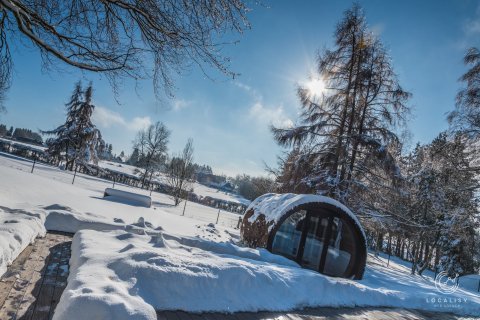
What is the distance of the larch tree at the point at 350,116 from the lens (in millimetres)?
11812

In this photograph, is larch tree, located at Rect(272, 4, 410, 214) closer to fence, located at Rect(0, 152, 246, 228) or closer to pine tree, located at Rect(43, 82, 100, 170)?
fence, located at Rect(0, 152, 246, 228)

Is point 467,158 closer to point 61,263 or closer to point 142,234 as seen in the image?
point 142,234

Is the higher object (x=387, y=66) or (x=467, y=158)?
(x=387, y=66)

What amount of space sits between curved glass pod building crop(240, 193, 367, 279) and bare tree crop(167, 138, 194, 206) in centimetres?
1884

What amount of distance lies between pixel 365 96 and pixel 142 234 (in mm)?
11131

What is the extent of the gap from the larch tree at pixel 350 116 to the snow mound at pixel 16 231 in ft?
30.7

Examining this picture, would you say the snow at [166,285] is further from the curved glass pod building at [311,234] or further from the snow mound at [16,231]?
the curved glass pod building at [311,234]

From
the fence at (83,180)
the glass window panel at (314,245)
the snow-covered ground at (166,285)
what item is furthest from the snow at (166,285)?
the fence at (83,180)

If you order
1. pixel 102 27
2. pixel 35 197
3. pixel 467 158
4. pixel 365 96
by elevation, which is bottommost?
pixel 35 197

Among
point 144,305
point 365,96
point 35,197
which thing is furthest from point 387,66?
point 35,197

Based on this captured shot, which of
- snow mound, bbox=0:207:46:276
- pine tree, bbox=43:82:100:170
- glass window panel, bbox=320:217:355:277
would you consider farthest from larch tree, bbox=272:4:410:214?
pine tree, bbox=43:82:100:170

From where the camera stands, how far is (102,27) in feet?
16.3

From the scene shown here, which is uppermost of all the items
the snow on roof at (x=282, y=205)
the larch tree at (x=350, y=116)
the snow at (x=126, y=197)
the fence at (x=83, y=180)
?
the larch tree at (x=350, y=116)

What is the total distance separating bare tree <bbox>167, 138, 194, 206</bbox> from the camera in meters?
28.2
